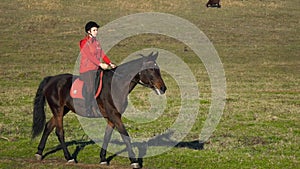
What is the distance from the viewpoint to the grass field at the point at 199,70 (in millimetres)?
15047

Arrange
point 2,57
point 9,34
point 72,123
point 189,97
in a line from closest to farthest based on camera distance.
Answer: point 72,123, point 189,97, point 2,57, point 9,34

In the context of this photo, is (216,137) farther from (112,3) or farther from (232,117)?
(112,3)

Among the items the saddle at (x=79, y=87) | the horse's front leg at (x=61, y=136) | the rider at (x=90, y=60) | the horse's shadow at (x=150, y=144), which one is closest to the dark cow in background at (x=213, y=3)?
the horse's shadow at (x=150, y=144)

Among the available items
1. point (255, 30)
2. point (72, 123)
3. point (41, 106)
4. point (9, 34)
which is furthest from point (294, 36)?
point (41, 106)

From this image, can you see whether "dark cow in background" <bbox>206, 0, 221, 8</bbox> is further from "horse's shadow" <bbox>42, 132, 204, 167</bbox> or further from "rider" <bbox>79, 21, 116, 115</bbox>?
"rider" <bbox>79, 21, 116, 115</bbox>

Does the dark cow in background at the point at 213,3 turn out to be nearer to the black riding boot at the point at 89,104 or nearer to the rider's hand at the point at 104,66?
the black riding boot at the point at 89,104

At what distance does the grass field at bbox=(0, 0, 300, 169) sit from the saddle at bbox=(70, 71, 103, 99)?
1790mm

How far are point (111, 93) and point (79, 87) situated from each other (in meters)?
1.03

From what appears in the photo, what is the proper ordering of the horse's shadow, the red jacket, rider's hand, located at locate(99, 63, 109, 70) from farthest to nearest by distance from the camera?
the horse's shadow, the red jacket, rider's hand, located at locate(99, 63, 109, 70)

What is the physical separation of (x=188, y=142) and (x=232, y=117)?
5148mm

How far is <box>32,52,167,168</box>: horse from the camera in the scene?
1256 cm

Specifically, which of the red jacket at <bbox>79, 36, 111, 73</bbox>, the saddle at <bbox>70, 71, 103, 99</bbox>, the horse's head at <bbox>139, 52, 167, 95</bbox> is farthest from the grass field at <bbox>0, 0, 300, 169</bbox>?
the red jacket at <bbox>79, 36, 111, 73</bbox>

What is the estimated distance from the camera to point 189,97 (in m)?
27.7

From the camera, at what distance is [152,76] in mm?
12406
